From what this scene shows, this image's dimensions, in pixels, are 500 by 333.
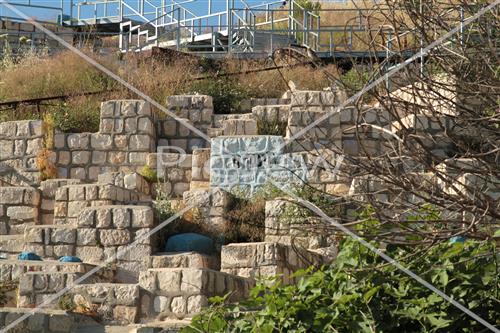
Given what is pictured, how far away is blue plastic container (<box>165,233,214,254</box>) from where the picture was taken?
1415 centimetres

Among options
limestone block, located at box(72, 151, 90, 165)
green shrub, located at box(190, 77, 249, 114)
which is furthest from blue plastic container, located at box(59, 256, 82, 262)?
green shrub, located at box(190, 77, 249, 114)

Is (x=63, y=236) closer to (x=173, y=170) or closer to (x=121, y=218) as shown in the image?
(x=121, y=218)

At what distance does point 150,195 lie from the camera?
16719mm

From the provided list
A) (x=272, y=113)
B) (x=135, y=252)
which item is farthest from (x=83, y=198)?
(x=272, y=113)

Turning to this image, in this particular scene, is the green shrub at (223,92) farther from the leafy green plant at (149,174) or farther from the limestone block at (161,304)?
the limestone block at (161,304)

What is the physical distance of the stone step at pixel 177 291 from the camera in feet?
38.5

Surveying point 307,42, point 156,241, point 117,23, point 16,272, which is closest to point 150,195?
point 156,241

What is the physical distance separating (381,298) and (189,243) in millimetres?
6018

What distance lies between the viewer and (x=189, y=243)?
559 inches

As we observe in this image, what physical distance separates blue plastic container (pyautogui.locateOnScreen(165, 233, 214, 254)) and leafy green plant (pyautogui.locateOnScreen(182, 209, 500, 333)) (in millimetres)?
5572

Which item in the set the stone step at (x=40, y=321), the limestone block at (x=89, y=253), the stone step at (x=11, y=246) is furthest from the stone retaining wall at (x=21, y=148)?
the stone step at (x=40, y=321)

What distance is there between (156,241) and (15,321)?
3836 millimetres

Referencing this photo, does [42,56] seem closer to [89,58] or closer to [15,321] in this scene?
[89,58]

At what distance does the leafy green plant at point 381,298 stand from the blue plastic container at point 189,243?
557 cm
